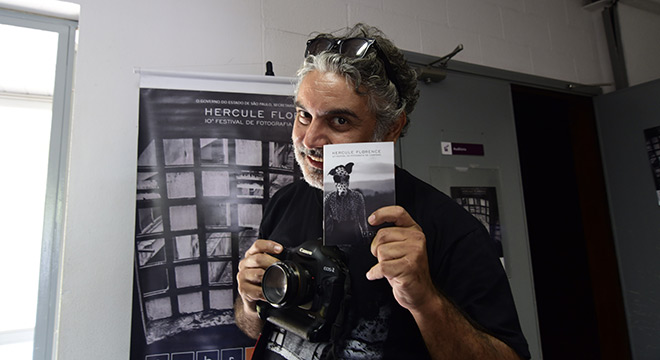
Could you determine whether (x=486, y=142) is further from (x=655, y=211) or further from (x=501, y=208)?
(x=655, y=211)

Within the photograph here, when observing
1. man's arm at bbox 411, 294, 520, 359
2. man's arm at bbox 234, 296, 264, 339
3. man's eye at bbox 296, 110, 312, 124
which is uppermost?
man's eye at bbox 296, 110, 312, 124

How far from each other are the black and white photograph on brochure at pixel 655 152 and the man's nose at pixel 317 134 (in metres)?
1.90

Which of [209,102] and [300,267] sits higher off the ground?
[209,102]

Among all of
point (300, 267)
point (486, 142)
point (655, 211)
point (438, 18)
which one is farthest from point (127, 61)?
point (655, 211)

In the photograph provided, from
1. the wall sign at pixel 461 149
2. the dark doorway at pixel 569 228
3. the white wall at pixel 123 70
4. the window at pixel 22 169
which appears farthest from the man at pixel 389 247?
the dark doorway at pixel 569 228

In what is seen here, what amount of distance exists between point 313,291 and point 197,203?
2.01ft

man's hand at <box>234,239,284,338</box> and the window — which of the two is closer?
man's hand at <box>234,239,284,338</box>

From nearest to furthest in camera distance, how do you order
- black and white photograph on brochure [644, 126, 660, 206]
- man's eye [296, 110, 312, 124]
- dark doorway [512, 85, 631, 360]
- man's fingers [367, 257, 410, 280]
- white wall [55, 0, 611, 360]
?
man's fingers [367, 257, 410, 280] → man's eye [296, 110, 312, 124] → white wall [55, 0, 611, 360] → black and white photograph on brochure [644, 126, 660, 206] → dark doorway [512, 85, 631, 360]

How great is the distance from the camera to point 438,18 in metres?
1.76

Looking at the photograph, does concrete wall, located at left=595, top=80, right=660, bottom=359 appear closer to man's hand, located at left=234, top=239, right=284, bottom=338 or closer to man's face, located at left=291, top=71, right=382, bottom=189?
man's face, located at left=291, top=71, right=382, bottom=189

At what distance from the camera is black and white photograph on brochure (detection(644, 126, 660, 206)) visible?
179cm

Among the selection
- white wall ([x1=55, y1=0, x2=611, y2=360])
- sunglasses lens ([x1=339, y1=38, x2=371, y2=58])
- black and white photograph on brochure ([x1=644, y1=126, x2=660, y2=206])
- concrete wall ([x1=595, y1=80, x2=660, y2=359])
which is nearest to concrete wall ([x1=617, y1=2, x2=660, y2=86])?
concrete wall ([x1=595, y1=80, x2=660, y2=359])

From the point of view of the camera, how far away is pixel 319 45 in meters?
0.94

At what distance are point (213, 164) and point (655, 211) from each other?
213cm
